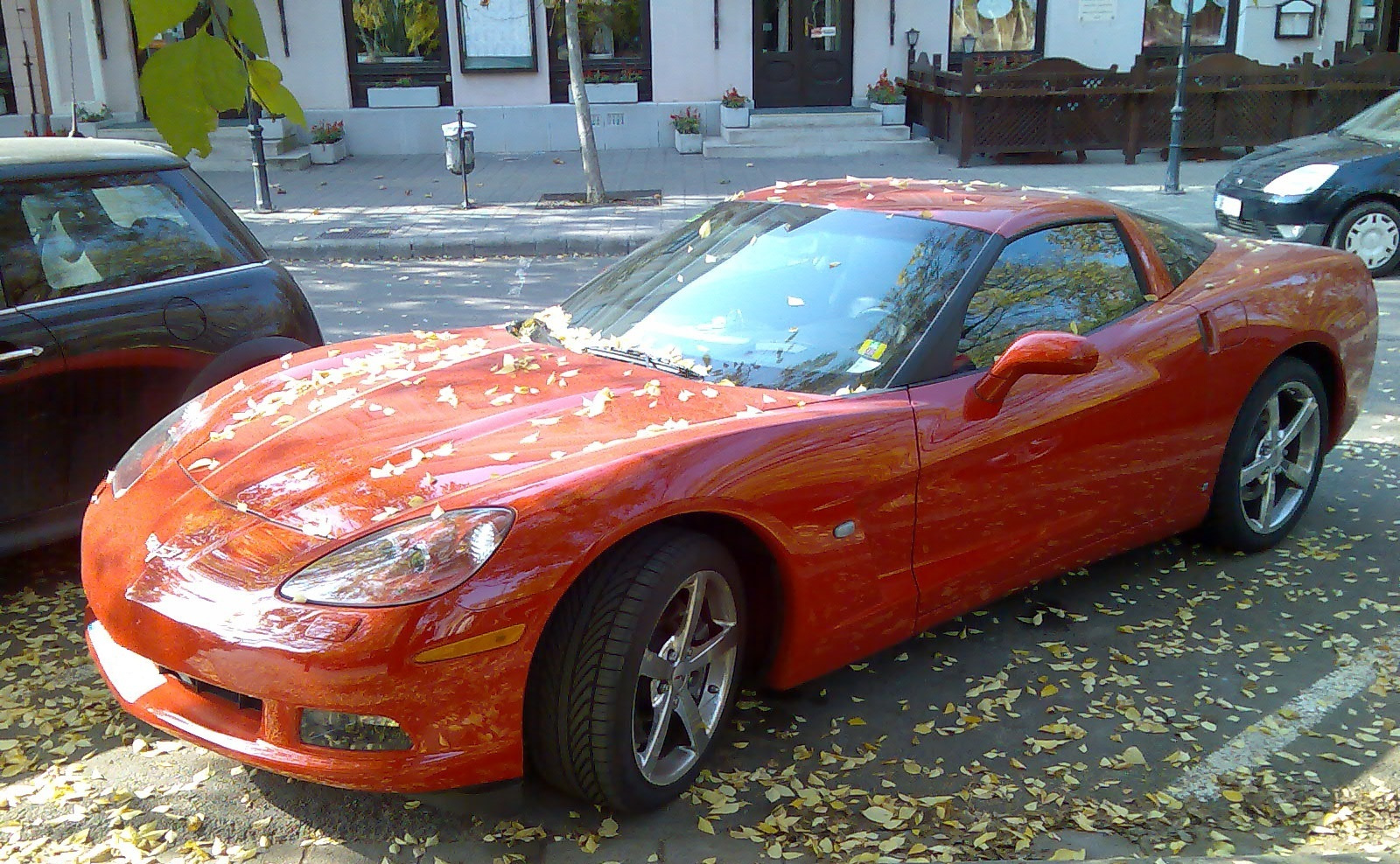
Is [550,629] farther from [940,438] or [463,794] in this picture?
[940,438]

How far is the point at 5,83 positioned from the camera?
19.9 m

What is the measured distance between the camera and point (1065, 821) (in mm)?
3207

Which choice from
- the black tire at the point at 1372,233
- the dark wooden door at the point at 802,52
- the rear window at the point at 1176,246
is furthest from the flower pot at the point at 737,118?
the rear window at the point at 1176,246

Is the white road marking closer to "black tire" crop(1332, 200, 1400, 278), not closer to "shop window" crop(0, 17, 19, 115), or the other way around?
"black tire" crop(1332, 200, 1400, 278)

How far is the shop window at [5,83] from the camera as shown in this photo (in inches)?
774

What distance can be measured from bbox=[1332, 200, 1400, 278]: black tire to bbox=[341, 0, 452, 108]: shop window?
14.3 metres

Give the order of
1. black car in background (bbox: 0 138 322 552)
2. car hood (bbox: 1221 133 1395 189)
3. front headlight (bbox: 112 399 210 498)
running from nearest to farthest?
front headlight (bbox: 112 399 210 498), black car in background (bbox: 0 138 322 552), car hood (bbox: 1221 133 1395 189)

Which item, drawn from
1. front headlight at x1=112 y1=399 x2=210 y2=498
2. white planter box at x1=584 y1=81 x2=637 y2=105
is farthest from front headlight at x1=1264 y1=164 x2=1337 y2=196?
white planter box at x1=584 y1=81 x2=637 y2=105

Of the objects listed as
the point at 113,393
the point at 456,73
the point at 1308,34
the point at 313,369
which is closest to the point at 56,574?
the point at 113,393

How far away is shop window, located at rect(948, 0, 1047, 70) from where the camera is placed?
2053 cm

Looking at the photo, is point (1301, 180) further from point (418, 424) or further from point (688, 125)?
point (688, 125)

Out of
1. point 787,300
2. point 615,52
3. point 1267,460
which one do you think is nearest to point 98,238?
point 787,300

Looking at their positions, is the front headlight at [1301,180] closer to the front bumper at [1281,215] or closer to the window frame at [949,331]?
the front bumper at [1281,215]

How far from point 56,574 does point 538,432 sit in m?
2.54
